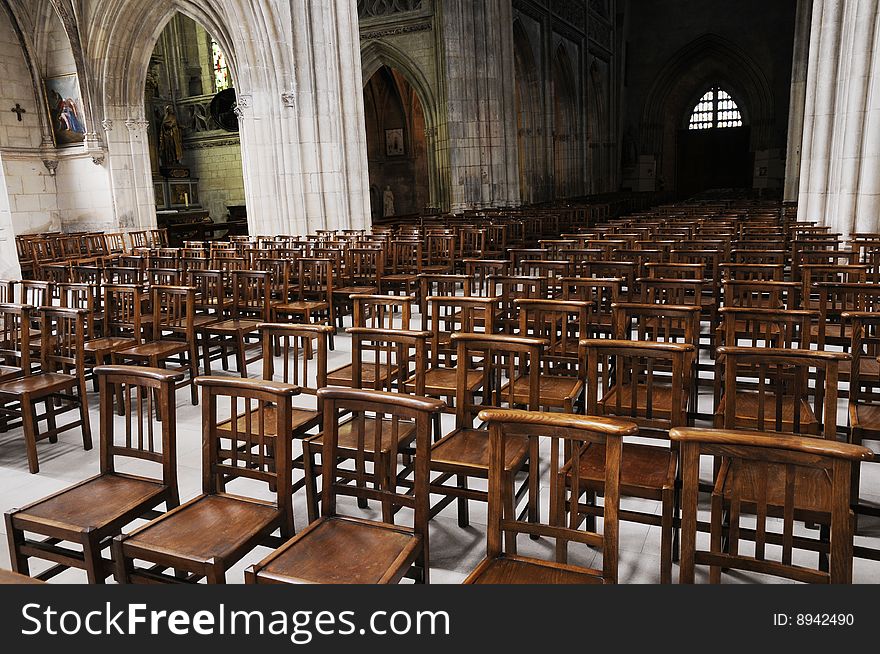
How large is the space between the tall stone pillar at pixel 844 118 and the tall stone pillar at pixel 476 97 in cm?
1062

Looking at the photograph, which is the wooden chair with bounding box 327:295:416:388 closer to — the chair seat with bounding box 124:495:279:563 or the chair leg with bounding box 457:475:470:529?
the chair leg with bounding box 457:475:470:529

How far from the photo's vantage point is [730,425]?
3.13 meters

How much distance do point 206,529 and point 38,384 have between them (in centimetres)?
296

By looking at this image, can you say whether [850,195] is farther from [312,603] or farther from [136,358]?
[312,603]

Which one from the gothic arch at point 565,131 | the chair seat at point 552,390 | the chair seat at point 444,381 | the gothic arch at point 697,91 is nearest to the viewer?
the chair seat at point 552,390

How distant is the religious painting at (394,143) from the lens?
2842cm

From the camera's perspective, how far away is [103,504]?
302 centimetres

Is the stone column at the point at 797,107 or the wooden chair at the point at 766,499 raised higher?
the stone column at the point at 797,107

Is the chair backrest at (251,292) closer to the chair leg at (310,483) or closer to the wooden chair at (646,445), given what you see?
the chair leg at (310,483)

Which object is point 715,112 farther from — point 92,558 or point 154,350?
point 92,558

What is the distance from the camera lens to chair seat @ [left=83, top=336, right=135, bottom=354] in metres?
5.82

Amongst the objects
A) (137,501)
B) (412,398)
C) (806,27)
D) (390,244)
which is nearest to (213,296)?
(390,244)

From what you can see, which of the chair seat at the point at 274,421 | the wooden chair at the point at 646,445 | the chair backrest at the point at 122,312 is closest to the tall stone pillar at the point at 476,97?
the chair backrest at the point at 122,312

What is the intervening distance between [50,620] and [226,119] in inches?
956
